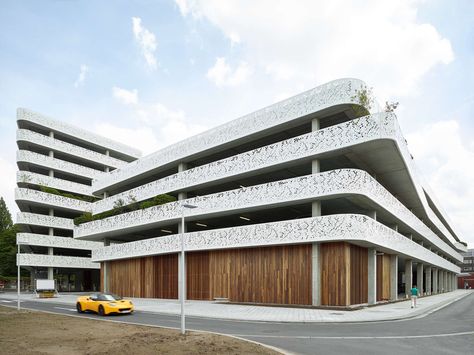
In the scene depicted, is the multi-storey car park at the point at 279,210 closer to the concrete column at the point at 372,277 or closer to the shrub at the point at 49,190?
the concrete column at the point at 372,277

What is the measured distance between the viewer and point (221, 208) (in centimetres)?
3041

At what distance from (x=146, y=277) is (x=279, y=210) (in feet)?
45.5

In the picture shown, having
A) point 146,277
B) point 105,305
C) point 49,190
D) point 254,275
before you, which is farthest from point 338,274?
point 49,190

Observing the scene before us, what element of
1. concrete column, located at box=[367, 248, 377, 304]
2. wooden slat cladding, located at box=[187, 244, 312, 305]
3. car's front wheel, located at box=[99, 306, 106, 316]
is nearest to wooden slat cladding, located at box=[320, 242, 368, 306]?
wooden slat cladding, located at box=[187, 244, 312, 305]

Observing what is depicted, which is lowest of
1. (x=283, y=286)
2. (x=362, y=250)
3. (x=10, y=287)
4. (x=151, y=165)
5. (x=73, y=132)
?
(x=10, y=287)

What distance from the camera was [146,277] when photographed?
37.6 m

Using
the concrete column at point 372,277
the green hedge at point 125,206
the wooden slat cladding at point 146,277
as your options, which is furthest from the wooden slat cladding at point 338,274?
the green hedge at point 125,206

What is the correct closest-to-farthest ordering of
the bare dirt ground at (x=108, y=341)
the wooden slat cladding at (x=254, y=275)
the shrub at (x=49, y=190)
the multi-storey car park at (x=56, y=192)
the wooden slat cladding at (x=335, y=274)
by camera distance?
1. the bare dirt ground at (x=108, y=341)
2. the wooden slat cladding at (x=335, y=274)
3. the wooden slat cladding at (x=254, y=275)
4. the multi-storey car park at (x=56, y=192)
5. the shrub at (x=49, y=190)

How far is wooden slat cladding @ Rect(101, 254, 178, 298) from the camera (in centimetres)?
3506

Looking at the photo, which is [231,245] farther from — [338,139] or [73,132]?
[73,132]

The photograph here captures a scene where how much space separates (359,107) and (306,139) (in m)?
3.69

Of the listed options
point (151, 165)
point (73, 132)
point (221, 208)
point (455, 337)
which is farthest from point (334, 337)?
point (73, 132)

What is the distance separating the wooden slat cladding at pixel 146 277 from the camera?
3506 centimetres

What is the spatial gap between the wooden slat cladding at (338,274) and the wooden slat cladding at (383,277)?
7059 mm
